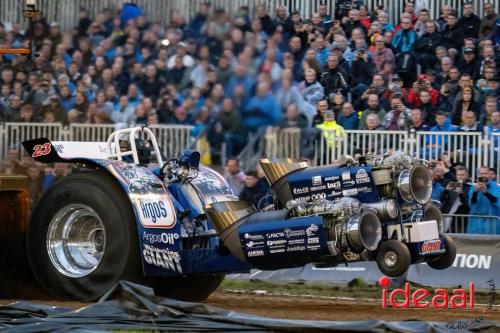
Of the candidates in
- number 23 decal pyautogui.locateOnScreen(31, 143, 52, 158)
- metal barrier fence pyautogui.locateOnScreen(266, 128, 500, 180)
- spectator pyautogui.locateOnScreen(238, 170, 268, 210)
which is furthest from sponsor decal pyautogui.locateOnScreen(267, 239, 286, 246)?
spectator pyautogui.locateOnScreen(238, 170, 268, 210)

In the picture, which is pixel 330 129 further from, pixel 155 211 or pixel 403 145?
pixel 155 211

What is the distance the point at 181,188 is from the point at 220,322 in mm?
2192

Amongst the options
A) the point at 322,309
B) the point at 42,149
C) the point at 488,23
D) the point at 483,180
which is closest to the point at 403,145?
the point at 483,180

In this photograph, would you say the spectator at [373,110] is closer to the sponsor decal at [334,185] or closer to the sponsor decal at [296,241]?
the sponsor decal at [334,185]

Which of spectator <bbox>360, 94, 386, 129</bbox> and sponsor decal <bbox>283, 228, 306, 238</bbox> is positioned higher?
spectator <bbox>360, 94, 386, 129</bbox>

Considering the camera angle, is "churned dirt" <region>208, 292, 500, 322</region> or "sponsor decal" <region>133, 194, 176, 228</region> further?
"sponsor decal" <region>133, 194, 176, 228</region>

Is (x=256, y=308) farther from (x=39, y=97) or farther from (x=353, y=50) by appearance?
(x=39, y=97)

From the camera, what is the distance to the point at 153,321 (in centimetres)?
739

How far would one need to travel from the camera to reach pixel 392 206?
853cm

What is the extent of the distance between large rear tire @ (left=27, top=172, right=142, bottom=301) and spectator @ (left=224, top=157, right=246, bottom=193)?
4.34 metres

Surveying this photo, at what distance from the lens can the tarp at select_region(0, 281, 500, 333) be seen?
7020mm

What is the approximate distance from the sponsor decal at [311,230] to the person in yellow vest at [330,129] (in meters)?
5.23

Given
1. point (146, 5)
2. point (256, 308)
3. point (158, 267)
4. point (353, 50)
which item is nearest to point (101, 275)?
point (158, 267)

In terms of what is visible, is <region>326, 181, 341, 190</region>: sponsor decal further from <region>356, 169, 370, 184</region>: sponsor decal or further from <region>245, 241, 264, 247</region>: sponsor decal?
<region>245, 241, 264, 247</region>: sponsor decal
